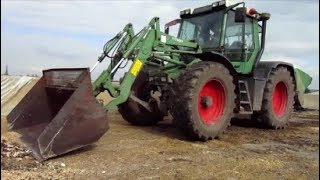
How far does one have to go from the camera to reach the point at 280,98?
892cm

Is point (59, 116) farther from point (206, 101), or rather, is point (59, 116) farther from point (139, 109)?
point (139, 109)

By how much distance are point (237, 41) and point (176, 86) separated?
7.04 feet

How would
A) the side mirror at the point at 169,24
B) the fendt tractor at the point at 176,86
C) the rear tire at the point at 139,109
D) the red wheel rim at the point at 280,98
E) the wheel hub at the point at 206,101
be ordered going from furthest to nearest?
1. the red wheel rim at the point at 280,98
2. the side mirror at the point at 169,24
3. the rear tire at the point at 139,109
4. the wheel hub at the point at 206,101
5. the fendt tractor at the point at 176,86

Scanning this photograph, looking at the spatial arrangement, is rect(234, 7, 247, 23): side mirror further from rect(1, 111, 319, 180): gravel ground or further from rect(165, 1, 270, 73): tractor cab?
rect(1, 111, 319, 180): gravel ground

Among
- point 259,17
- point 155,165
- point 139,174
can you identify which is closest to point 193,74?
point 155,165

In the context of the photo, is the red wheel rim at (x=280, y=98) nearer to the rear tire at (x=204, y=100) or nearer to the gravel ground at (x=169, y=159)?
the gravel ground at (x=169, y=159)

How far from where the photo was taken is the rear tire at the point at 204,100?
247 inches

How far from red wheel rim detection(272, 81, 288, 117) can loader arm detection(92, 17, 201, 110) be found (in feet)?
8.09

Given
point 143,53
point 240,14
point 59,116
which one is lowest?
point 59,116

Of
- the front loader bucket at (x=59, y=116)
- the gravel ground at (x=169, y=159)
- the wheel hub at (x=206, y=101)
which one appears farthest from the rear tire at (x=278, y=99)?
the front loader bucket at (x=59, y=116)

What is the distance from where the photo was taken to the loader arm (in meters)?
6.25

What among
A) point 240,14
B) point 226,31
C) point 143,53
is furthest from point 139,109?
point 240,14

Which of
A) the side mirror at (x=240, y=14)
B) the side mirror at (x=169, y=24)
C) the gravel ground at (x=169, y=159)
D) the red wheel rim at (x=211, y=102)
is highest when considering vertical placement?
the side mirror at (x=240, y=14)

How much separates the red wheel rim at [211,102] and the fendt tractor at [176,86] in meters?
0.02
